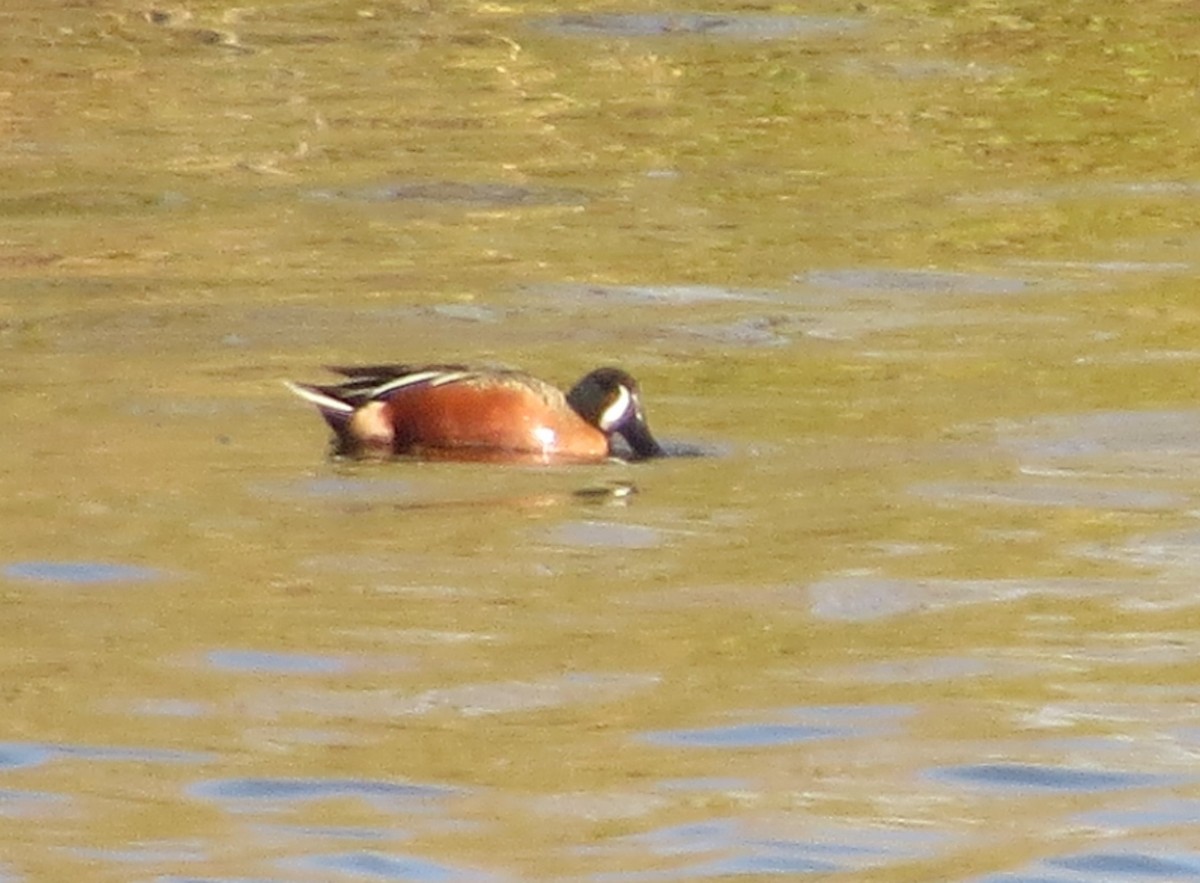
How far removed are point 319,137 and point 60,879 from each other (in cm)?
925

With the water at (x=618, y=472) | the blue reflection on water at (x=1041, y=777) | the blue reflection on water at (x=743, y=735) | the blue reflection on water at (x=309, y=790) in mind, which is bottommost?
the water at (x=618, y=472)

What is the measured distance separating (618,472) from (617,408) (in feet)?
0.58

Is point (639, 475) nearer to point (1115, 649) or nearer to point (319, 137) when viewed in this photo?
point (1115, 649)

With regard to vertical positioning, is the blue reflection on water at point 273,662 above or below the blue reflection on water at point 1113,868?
below

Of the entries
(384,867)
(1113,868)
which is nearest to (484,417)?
(384,867)

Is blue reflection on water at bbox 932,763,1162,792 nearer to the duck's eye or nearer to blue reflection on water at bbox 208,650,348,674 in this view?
blue reflection on water at bbox 208,650,348,674

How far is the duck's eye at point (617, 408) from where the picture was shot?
948 cm

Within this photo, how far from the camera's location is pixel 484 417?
9.56 metres

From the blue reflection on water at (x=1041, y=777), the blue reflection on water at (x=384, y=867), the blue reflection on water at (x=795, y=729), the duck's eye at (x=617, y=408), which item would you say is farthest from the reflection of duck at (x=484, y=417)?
the blue reflection on water at (x=384, y=867)

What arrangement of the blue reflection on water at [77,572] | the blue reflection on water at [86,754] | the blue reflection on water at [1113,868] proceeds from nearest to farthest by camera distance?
the blue reflection on water at [1113,868] < the blue reflection on water at [86,754] < the blue reflection on water at [77,572]

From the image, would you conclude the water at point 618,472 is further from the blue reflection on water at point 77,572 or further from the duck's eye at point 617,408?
the duck's eye at point 617,408

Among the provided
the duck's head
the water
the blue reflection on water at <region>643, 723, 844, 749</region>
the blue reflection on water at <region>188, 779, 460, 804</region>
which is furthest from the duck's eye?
the blue reflection on water at <region>188, 779, 460, 804</region>

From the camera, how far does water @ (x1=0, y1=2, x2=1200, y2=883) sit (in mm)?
6418

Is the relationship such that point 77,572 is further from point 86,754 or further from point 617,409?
point 617,409
